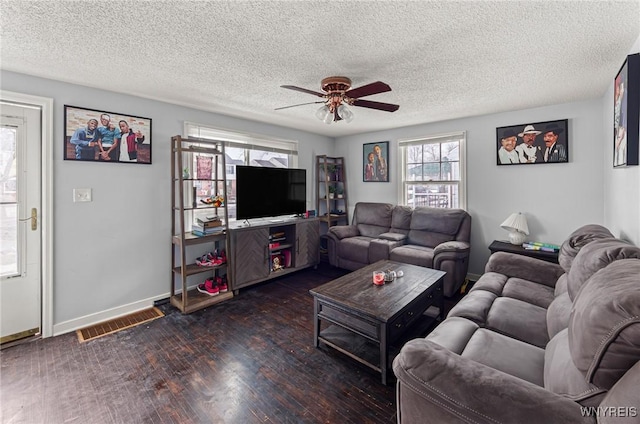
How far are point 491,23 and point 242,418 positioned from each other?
2.77 meters

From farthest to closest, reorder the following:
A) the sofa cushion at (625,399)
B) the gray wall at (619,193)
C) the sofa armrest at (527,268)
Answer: the sofa armrest at (527,268), the gray wall at (619,193), the sofa cushion at (625,399)

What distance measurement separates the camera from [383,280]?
2.48m

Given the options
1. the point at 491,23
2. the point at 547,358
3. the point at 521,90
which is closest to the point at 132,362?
the point at 547,358

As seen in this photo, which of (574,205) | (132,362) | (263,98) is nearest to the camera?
(132,362)

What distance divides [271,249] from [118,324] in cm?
185

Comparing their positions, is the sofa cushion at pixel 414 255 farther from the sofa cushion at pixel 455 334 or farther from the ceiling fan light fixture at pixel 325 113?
the ceiling fan light fixture at pixel 325 113

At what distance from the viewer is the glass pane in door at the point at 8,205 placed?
94.1 inches

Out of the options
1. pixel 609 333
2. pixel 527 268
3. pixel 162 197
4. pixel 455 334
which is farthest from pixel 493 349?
pixel 162 197

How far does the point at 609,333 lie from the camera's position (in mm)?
863

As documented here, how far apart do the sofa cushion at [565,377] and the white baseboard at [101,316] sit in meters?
3.51

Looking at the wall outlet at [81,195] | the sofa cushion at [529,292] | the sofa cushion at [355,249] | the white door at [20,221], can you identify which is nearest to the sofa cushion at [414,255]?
the sofa cushion at [355,249]

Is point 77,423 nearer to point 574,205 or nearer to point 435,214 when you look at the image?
point 435,214

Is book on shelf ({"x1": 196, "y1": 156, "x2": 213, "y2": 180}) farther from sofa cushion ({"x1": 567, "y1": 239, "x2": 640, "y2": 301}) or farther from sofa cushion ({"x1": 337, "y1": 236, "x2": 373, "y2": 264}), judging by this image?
sofa cushion ({"x1": 567, "y1": 239, "x2": 640, "y2": 301})

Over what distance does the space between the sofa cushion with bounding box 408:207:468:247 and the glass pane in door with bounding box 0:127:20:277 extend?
4451mm
